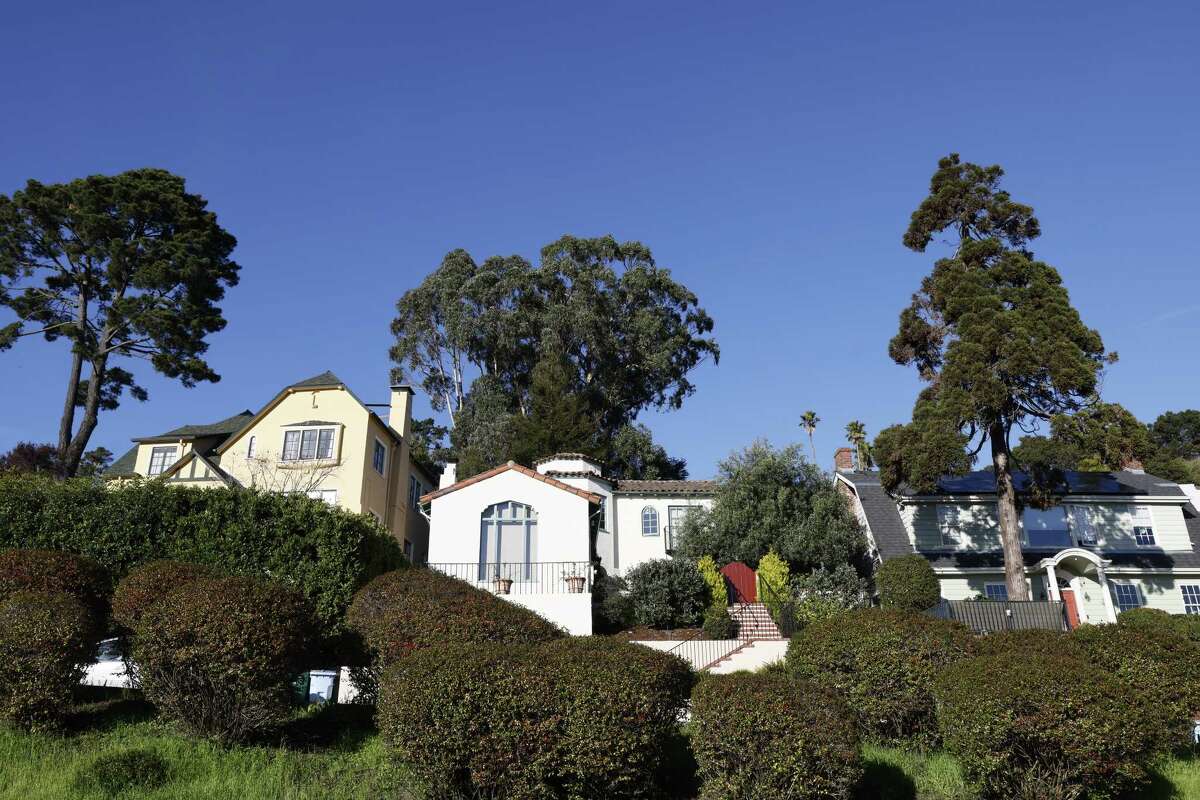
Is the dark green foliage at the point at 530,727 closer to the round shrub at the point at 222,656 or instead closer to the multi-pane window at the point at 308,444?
the round shrub at the point at 222,656

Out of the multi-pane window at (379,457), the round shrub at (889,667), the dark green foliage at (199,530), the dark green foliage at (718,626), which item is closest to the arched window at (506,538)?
the dark green foliage at (718,626)

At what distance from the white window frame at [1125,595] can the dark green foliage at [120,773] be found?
29713 mm

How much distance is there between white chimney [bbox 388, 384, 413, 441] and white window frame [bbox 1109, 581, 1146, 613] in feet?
83.9

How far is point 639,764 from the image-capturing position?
351 inches

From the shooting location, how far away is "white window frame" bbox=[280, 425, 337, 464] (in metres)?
30.1

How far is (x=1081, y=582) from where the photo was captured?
28.5 m

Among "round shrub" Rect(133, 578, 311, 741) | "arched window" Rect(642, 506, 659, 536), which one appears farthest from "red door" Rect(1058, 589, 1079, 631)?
"round shrub" Rect(133, 578, 311, 741)

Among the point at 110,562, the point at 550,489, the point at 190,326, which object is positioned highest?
the point at 190,326

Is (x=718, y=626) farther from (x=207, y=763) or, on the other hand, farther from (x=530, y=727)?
(x=207, y=763)

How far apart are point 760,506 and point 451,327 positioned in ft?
65.5

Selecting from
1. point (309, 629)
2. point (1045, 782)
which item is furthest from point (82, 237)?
point (1045, 782)

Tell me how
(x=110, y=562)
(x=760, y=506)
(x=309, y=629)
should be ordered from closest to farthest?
(x=309, y=629) → (x=110, y=562) → (x=760, y=506)

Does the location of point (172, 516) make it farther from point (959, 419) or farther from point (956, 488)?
point (956, 488)

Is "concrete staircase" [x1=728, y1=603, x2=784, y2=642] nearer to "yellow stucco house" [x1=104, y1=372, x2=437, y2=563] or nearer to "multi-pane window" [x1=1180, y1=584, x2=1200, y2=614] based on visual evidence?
"yellow stucco house" [x1=104, y1=372, x2=437, y2=563]
